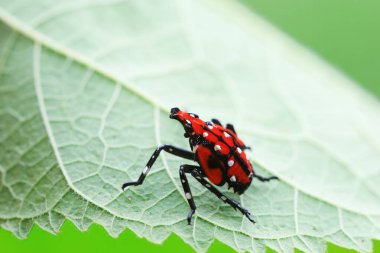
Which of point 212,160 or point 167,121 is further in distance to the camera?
point 167,121

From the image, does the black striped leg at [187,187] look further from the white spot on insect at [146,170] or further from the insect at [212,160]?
the white spot on insect at [146,170]

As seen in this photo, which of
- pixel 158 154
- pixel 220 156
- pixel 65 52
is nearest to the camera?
pixel 220 156

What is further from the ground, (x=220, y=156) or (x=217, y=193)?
(x=220, y=156)

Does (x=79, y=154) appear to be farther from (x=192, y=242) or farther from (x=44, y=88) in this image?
(x=192, y=242)

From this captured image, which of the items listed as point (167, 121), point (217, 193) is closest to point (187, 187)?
point (217, 193)

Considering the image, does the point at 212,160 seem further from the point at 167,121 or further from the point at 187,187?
the point at 167,121

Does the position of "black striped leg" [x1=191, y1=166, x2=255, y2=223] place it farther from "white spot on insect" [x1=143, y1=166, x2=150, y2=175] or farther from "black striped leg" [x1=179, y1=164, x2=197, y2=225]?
"white spot on insect" [x1=143, y1=166, x2=150, y2=175]
